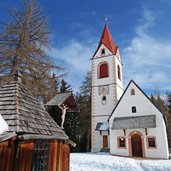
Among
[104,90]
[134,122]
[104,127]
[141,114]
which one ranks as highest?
[104,90]

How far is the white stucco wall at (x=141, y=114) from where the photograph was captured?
20.0m

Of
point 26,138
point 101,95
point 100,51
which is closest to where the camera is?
point 26,138

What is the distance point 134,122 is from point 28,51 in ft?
43.2

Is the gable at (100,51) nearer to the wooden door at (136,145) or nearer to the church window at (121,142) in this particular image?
the church window at (121,142)

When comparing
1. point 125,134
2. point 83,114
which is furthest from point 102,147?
point 83,114

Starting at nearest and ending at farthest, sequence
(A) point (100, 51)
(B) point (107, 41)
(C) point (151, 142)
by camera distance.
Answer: (C) point (151, 142) < (A) point (100, 51) < (B) point (107, 41)

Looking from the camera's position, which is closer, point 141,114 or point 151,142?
point 151,142

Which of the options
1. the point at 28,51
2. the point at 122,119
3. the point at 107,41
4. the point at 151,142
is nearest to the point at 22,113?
the point at 28,51

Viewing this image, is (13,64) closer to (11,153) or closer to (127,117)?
(11,153)

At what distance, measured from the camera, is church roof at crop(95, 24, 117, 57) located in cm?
3014

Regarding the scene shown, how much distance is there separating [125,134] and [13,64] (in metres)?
13.8

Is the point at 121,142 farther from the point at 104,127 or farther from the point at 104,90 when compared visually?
the point at 104,90

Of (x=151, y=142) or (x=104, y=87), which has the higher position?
(x=104, y=87)

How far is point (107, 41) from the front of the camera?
30953 mm
